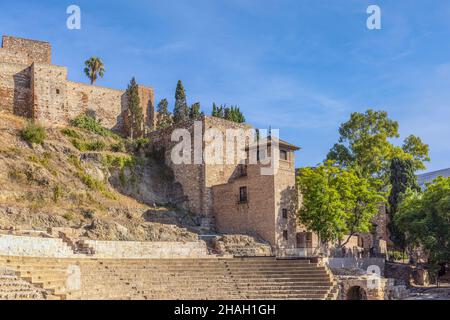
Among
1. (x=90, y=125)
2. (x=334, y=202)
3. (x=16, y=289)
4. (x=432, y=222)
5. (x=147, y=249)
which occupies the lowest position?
(x=16, y=289)

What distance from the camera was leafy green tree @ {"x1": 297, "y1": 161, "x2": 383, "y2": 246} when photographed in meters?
36.2

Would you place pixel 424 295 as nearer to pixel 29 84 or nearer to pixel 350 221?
pixel 350 221

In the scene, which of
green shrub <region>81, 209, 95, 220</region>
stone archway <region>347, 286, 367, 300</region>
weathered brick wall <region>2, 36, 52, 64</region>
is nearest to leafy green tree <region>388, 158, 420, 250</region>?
stone archway <region>347, 286, 367, 300</region>

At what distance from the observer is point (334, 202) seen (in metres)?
36.3

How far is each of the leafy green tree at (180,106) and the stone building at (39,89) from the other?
7.17 meters

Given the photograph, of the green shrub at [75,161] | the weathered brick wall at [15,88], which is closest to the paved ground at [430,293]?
the green shrub at [75,161]

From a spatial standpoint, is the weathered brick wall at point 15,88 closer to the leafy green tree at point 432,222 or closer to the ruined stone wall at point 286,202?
the ruined stone wall at point 286,202

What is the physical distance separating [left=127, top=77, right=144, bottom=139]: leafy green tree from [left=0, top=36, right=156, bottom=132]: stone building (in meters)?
2.24

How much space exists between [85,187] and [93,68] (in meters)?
17.0

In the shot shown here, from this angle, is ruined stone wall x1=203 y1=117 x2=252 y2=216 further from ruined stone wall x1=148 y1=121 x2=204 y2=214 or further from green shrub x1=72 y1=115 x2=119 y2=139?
green shrub x1=72 y1=115 x2=119 y2=139

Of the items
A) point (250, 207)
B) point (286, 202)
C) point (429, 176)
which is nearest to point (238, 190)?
point (250, 207)

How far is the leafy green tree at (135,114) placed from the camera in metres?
48.1

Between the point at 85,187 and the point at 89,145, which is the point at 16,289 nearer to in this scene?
the point at 85,187

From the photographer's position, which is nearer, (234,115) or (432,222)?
(432,222)
